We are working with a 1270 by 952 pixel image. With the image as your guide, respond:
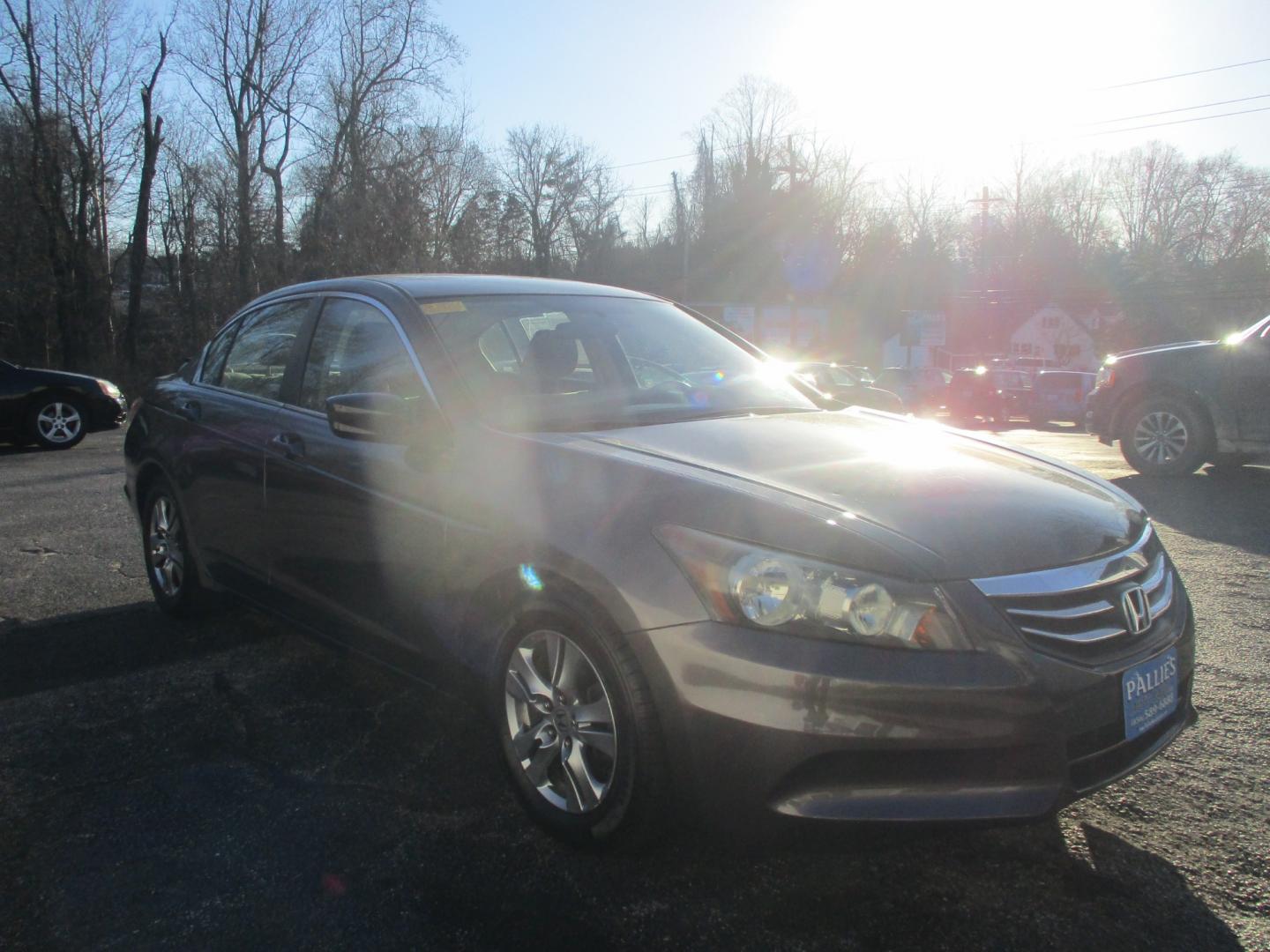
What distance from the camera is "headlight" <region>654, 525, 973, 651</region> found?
2.11 m

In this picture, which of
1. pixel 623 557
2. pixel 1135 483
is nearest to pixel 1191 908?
pixel 623 557

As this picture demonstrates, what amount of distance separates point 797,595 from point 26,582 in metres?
4.91

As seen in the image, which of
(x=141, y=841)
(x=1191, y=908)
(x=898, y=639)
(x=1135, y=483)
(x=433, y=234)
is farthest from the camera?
(x=433, y=234)

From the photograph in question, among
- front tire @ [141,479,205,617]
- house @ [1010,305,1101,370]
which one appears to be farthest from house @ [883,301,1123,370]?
front tire @ [141,479,205,617]

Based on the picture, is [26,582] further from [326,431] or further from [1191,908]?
[1191,908]

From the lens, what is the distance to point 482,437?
2920mm

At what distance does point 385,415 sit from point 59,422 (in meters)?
11.4

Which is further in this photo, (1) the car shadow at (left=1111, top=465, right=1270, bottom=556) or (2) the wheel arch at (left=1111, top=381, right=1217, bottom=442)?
(2) the wheel arch at (left=1111, top=381, right=1217, bottom=442)

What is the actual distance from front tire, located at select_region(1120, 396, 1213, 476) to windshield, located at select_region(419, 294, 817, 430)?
638cm

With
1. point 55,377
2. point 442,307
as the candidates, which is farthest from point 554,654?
point 55,377

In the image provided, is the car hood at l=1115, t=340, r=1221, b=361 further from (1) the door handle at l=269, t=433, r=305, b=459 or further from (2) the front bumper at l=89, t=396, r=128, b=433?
(2) the front bumper at l=89, t=396, r=128, b=433

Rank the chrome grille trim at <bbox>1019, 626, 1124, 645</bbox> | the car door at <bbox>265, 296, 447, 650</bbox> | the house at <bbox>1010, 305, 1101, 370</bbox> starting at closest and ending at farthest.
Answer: the chrome grille trim at <bbox>1019, 626, 1124, 645</bbox>
the car door at <bbox>265, 296, 447, 650</bbox>
the house at <bbox>1010, 305, 1101, 370</bbox>

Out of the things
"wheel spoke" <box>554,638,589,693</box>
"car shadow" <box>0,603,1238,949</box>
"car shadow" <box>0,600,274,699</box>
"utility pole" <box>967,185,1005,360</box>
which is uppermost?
"utility pole" <box>967,185,1005,360</box>

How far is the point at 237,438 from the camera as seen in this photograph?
3.94m
